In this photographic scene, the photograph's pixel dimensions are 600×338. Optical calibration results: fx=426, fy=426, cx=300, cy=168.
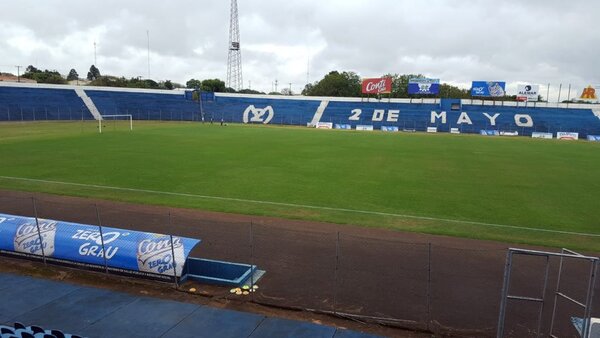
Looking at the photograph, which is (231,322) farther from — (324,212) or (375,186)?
(375,186)

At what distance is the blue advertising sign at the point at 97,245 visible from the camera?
34.7ft

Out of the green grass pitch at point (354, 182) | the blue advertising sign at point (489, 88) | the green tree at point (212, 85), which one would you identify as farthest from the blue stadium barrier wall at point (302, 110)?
the green tree at point (212, 85)

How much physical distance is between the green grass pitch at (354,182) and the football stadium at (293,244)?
0.14 meters

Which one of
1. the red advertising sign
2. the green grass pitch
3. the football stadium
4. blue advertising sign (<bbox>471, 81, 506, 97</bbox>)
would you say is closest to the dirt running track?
the football stadium

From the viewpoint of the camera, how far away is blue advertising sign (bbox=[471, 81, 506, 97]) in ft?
254

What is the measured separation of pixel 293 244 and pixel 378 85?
7414 cm

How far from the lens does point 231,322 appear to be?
28.9 feet

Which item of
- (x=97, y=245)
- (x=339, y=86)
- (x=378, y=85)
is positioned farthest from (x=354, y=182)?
(x=339, y=86)

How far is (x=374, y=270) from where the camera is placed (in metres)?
11.5

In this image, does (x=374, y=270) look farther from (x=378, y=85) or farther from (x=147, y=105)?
(x=147, y=105)

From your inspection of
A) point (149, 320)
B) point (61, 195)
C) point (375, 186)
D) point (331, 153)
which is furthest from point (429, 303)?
point (331, 153)

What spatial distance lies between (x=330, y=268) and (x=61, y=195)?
550 inches

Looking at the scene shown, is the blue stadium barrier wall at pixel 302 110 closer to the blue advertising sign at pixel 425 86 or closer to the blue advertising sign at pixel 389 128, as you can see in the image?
the blue advertising sign at pixel 389 128

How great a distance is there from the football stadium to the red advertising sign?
47.9 metres
